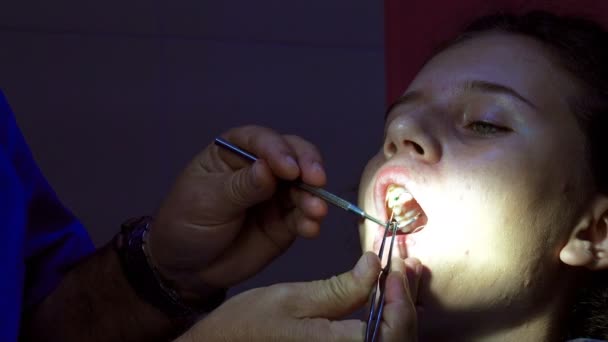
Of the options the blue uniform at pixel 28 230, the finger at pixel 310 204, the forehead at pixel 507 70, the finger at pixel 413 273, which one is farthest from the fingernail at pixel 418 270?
the blue uniform at pixel 28 230

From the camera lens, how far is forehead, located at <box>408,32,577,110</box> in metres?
1.08

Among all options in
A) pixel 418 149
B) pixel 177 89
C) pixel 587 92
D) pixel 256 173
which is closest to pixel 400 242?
pixel 418 149

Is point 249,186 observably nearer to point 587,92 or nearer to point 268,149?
point 268,149

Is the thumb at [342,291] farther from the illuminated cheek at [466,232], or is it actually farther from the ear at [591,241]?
the ear at [591,241]

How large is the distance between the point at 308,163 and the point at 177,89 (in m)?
1.02

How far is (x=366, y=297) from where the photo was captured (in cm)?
89

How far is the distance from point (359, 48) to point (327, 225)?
61 cm

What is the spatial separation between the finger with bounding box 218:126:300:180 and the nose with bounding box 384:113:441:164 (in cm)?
18

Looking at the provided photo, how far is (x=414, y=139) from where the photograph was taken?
3.33 ft

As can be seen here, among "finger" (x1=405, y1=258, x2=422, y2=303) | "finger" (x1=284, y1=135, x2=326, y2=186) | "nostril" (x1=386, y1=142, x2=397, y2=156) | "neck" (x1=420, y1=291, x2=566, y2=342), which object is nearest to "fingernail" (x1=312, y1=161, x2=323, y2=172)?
"finger" (x1=284, y1=135, x2=326, y2=186)

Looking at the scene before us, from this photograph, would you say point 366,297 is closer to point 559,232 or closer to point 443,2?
point 559,232

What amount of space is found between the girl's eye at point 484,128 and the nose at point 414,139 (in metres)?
0.08

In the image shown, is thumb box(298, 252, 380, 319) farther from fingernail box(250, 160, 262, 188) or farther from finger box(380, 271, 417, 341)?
fingernail box(250, 160, 262, 188)

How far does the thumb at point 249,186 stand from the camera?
1.10 meters
